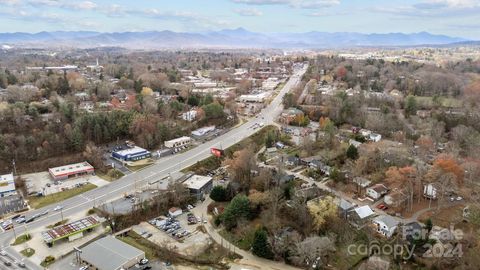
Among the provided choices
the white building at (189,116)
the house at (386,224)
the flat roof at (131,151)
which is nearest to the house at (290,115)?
the white building at (189,116)

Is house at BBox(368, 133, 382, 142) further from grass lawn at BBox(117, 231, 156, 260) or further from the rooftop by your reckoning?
grass lawn at BBox(117, 231, 156, 260)

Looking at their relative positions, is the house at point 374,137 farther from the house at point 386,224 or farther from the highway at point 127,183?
the house at point 386,224

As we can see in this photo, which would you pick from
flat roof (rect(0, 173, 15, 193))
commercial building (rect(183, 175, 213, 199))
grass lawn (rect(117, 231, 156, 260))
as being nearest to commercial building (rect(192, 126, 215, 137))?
commercial building (rect(183, 175, 213, 199))

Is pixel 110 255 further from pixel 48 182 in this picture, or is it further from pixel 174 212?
pixel 48 182

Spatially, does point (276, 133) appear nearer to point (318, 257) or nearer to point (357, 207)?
point (357, 207)

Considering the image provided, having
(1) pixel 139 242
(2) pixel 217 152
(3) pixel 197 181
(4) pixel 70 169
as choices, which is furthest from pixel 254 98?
(1) pixel 139 242

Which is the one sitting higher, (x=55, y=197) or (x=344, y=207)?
(x=344, y=207)
